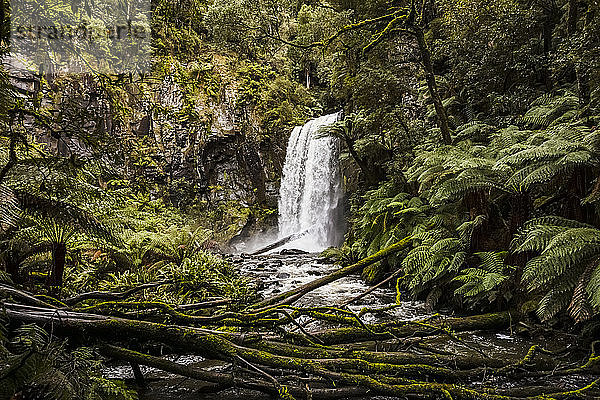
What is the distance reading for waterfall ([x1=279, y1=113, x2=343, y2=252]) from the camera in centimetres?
1525

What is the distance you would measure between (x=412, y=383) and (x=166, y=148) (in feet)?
50.7

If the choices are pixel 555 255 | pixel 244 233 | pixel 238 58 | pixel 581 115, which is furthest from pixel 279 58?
pixel 555 255

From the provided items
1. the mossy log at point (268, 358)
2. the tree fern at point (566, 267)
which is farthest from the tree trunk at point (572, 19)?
the mossy log at point (268, 358)

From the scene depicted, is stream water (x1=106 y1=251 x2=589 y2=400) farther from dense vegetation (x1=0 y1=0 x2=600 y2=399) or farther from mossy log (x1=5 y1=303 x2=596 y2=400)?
mossy log (x1=5 y1=303 x2=596 y2=400)

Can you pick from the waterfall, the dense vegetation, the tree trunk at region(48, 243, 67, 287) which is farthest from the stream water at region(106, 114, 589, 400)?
the tree trunk at region(48, 243, 67, 287)

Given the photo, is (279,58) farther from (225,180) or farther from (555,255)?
(555,255)

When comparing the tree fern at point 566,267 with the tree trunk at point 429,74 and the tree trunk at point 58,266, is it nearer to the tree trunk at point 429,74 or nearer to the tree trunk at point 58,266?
the tree trunk at point 429,74

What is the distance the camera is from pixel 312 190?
52.7 ft

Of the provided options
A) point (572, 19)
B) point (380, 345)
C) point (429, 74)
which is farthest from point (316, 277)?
point (572, 19)

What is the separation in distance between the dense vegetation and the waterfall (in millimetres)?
1422

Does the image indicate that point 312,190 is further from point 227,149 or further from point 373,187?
point 373,187

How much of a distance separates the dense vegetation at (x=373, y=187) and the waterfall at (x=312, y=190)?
1.42m

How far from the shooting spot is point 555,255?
3.62m

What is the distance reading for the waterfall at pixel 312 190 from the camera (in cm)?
1525
